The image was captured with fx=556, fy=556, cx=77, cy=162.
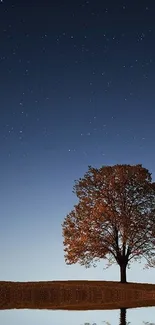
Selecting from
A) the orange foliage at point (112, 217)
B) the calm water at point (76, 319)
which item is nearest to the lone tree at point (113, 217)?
the orange foliage at point (112, 217)

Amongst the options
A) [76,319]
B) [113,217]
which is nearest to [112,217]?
[113,217]

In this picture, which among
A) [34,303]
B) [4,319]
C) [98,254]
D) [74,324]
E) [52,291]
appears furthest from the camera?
[98,254]

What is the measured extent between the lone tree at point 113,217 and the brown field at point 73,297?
6.00m

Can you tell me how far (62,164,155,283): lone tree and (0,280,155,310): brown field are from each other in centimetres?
600

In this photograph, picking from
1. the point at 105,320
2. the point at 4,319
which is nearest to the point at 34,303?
the point at 4,319

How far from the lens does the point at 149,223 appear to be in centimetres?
5388

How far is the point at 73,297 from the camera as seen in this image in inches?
1582

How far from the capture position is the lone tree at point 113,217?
5284 centimetres

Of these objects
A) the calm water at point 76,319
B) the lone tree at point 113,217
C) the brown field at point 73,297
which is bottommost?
the calm water at point 76,319

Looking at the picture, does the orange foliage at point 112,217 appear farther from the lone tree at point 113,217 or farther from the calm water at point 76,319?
the calm water at point 76,319

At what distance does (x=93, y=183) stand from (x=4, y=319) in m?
31.1

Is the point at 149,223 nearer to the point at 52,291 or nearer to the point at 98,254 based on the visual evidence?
the point at 98,254

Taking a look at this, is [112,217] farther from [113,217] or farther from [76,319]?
[76,319]

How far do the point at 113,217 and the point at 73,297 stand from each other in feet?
46.0
